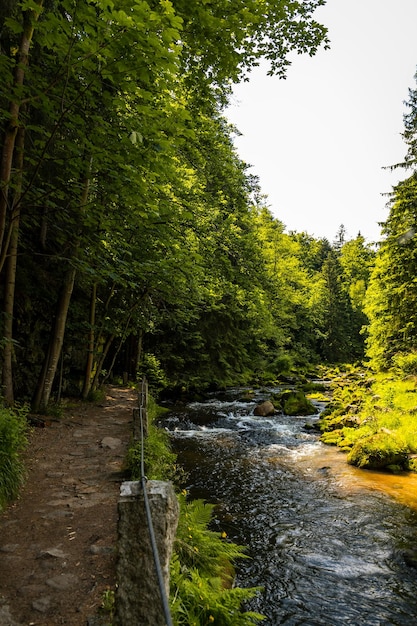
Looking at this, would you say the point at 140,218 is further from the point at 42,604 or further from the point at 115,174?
the point at 42,604

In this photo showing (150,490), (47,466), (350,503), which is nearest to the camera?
(150,490)

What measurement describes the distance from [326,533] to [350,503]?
1478 mm

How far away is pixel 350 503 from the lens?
8195 millimetres

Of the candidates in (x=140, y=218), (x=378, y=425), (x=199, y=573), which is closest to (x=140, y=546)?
(x=199, y=573)

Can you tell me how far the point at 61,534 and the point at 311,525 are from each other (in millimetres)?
5002

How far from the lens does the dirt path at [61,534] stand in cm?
314

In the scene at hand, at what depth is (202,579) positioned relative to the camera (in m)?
4.34

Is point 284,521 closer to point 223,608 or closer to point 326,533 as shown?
point 326,533

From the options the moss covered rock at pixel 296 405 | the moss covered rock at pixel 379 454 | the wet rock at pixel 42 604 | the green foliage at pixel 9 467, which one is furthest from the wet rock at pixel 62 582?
the moss covered rock at pixel 296 405

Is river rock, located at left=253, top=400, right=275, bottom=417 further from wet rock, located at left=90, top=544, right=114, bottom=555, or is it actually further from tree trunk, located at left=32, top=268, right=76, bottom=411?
wet rock, located at left=90, top=544, right=114, bottom=555

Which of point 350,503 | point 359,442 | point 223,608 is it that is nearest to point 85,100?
point 223,608

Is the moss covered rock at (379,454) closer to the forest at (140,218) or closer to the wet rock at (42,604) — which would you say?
the forest at (140,218)

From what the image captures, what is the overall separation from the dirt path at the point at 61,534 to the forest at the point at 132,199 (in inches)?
82.3

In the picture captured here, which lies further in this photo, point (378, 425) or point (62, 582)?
point (378, 425)
